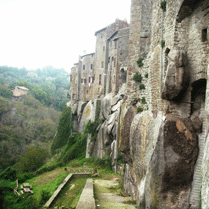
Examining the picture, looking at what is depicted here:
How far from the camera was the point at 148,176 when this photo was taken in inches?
368

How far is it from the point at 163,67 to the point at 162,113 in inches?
88.5

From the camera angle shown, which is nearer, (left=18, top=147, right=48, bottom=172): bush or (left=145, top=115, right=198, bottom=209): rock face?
(left=145, top=115, right=198, bottom=209): rock face

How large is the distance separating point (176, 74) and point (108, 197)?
8995 mm

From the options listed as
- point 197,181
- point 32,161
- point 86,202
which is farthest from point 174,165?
point 32,161

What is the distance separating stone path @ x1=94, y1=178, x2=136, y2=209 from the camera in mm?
11256

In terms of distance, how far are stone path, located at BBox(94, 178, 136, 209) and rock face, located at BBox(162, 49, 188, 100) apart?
641 centimetres

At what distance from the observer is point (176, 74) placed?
8.80 meters

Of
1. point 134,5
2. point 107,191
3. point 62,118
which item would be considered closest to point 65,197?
point 107,191

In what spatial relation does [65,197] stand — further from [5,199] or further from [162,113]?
[162,113]

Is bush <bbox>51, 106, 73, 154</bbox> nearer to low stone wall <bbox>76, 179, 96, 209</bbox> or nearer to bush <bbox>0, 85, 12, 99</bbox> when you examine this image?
low stone wall <bbox>76, 179, 96, 209</bbox>

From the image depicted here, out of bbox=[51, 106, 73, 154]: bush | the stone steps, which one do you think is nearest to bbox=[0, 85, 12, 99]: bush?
bbox=[51, 106, 73, 154]: bush

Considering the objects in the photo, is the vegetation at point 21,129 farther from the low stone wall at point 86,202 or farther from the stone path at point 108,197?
the low stone wall at point 86,202

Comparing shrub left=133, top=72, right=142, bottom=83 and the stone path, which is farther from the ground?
shrub left=133, top=72, right=142, bottom=83

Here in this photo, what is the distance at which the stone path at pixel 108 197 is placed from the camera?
1126cm
